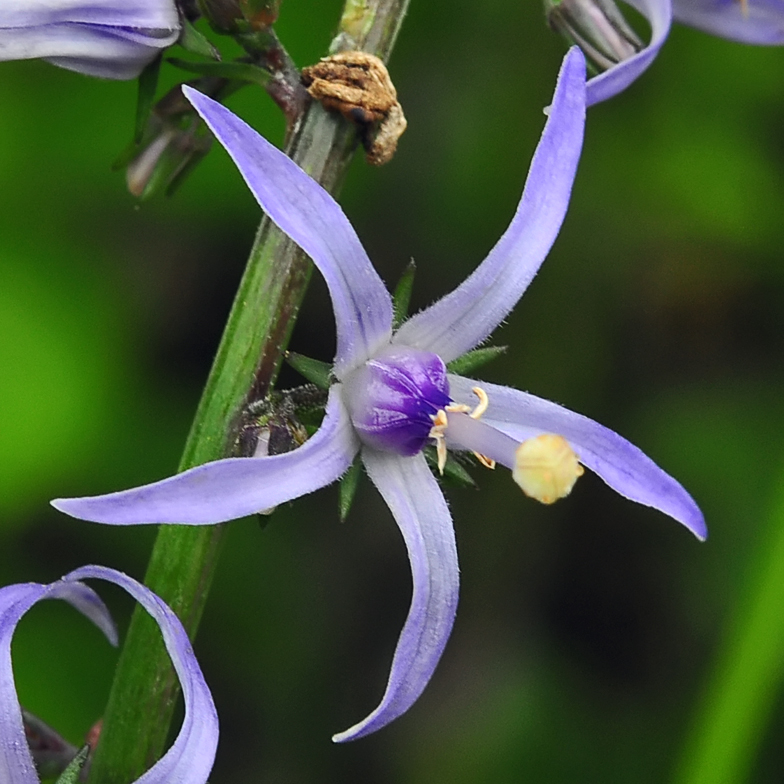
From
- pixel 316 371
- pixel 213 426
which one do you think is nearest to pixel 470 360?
pixel 316 371

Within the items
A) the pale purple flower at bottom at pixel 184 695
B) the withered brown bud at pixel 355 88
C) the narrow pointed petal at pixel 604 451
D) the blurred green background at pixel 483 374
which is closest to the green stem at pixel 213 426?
the withered brown bud at pixel 355 88

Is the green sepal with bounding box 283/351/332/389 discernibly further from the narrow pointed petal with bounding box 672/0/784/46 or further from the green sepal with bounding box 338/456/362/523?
the narrow pointed petal with bounding box 672/0/784/46

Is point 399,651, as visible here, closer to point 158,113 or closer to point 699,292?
point 158,113

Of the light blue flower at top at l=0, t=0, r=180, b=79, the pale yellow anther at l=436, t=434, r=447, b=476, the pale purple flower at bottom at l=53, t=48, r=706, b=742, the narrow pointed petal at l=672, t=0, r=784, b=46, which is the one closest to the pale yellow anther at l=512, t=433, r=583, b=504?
the pale purple flower at bottom at l=53, t=48, r=706, b=742

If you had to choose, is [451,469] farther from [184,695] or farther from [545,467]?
[184,695]

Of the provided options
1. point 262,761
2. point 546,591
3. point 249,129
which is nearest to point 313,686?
point 262,761

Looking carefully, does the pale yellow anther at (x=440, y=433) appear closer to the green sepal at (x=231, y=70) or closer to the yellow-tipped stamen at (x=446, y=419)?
the yellow-tipped stamen at (x=446, y=419)

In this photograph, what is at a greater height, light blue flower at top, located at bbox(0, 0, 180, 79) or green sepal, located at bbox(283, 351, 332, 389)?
light blue flower at top, located at bbox(0, 0, 180, 79)
